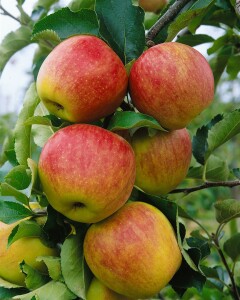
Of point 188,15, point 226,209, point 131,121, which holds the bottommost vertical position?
point 226,209

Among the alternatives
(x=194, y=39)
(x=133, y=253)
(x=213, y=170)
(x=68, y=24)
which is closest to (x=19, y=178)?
(x=133, y=253)

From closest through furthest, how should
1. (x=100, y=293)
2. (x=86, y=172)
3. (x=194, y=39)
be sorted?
(x=86, y=172)
(x=100, y=293)
(x=194, y=39)

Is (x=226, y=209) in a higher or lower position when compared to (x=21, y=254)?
lower

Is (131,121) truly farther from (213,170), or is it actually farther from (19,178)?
(213,170)

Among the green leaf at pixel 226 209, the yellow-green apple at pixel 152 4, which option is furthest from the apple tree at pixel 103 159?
the yellow-green apple at pixel 152 4

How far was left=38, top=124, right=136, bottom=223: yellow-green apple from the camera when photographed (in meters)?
0.94

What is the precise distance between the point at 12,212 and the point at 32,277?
0.43ft

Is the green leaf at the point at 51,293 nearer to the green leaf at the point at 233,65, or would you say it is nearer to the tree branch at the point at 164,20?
the tree branch at the point at 164,20

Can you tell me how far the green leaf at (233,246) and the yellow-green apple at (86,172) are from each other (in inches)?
22.6

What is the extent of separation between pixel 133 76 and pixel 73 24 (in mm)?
193

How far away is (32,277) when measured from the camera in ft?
3.37

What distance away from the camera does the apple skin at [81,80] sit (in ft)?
3.26

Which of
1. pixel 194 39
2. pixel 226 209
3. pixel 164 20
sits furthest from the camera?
pixel 194 39

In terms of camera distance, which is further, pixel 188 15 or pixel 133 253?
pixel 188 15
